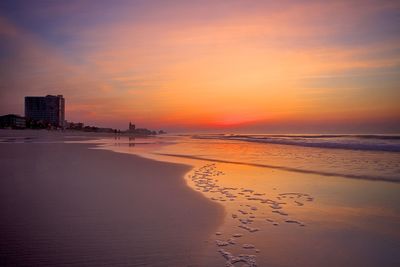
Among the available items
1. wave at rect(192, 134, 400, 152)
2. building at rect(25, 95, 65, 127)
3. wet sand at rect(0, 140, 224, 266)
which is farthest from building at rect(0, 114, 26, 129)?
wet sand at rect(0, 140, 224, 266)

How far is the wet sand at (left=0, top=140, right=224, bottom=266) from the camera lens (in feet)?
12.4

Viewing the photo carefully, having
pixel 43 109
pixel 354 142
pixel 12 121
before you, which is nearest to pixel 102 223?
pixel 354 142

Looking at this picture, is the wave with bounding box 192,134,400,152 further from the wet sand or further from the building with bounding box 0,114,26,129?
the building with bounding box 0,114,26,129

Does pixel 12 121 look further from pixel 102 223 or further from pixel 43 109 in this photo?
pixel 102 223

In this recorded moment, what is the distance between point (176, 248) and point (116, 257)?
30.1 inches

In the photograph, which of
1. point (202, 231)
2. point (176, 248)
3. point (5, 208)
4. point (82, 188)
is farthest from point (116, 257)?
point (82, 188)

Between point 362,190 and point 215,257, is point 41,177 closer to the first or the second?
point 215,257

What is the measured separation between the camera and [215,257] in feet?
12.6

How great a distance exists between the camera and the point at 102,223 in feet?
16.5

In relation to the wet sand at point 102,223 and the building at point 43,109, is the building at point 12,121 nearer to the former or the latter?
the building at point 43,109

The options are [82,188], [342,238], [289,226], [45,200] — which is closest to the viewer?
[342,238]

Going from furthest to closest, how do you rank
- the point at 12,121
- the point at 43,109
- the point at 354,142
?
the point at 43,109 → the point at 12,121 → the point at 354,142

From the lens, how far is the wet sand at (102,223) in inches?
149

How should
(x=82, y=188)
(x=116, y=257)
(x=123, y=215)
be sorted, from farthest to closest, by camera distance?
(x=82, y=188) → (x=123, y=215) → (x=116, y=257)
